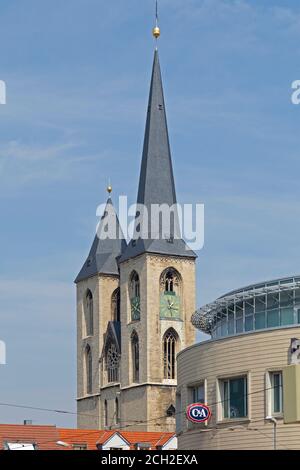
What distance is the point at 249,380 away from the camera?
2272 inches

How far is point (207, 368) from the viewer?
60875mm

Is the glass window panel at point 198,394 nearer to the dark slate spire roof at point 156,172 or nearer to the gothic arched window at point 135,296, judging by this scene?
the dark slate spire roof at point 156,172

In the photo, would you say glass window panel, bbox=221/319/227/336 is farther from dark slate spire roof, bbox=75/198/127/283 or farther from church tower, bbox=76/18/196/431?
dark slate spire roof, bbox=75/198/127/283

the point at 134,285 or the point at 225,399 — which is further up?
the point at 134,285

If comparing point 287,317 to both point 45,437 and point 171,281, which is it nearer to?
point 45,437

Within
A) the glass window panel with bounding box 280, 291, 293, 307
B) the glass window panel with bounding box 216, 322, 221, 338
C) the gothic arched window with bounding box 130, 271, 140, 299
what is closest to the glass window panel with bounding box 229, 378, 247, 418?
Answer: the glass window panel with bounding box 280, 291, 293, 307

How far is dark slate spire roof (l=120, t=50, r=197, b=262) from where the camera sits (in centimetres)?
13662

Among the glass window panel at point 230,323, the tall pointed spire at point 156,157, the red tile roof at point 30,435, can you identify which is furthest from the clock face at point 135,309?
the glass window panel at point 230,323

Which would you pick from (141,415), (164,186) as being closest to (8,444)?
(141,415)

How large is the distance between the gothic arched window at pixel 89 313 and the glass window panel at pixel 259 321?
83399mm

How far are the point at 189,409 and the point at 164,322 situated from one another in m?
76.4

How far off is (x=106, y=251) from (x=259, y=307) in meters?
84.7

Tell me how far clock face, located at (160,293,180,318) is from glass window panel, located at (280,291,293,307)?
7455 centimetres

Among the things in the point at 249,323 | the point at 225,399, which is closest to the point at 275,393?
the point at 225,399
